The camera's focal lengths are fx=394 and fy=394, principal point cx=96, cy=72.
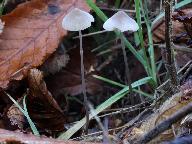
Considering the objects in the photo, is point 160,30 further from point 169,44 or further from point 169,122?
point 169,122

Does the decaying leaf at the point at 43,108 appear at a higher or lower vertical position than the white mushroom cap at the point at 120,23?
lower

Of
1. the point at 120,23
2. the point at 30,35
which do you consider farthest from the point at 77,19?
the point at 30,35

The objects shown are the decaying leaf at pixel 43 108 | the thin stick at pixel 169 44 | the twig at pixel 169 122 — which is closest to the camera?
the twig at pixel 169 122

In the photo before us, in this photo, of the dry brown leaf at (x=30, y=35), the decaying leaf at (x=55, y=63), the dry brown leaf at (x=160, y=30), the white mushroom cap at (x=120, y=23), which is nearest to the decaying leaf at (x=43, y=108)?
the dry brown leaf at (x=30, y=35)

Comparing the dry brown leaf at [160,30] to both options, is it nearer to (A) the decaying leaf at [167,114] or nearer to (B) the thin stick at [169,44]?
(B) the thin stick at [169,44]

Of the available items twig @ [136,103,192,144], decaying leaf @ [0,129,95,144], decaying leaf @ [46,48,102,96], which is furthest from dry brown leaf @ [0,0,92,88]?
twig @ [136,103,192,144]

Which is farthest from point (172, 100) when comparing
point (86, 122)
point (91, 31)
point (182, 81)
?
point (91, 31)

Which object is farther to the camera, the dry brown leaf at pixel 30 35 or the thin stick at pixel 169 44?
the dry brown leaf at pixel 30 35
